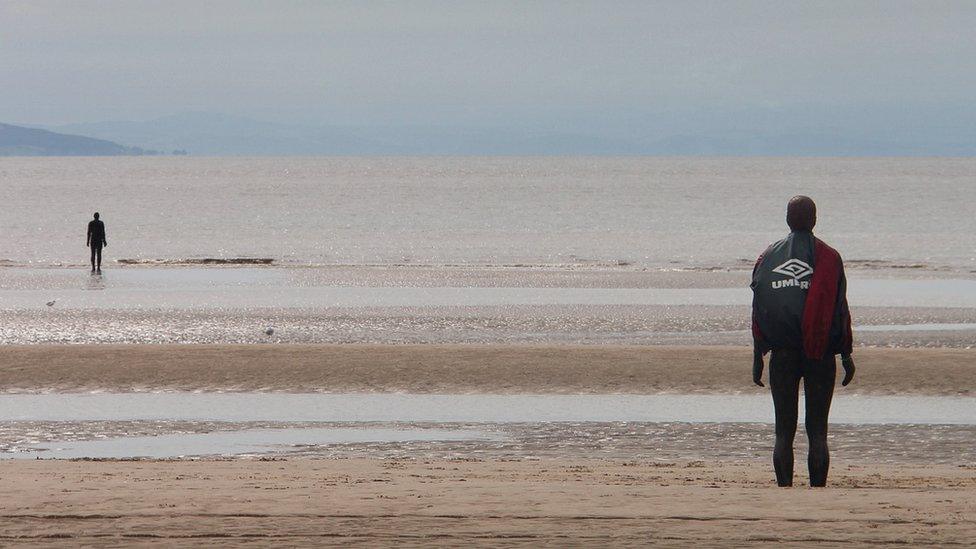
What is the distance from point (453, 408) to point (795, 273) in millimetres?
8884

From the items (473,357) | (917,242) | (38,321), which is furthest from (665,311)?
(917,242)

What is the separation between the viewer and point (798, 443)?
13.9 meters

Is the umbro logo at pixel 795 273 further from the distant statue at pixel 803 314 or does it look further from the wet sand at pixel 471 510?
the wet sand at pixel 471 510

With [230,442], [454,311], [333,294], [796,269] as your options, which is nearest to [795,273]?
[796,269]

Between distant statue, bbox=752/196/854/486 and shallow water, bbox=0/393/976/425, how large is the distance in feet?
22.4

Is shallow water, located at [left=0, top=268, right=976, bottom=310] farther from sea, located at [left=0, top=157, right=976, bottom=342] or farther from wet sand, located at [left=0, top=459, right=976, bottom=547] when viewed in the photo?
wet sand, located at [left=0, top=459, right=976, bottom=547]

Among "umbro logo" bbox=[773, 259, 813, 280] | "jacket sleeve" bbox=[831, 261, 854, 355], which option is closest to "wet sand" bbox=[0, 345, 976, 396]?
"jacket sleeve" bbox=[831, 261, 854, 355]

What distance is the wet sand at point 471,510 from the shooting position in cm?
742

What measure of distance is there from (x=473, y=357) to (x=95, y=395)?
5.76 metres

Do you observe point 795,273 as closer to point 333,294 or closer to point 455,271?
point 333,294

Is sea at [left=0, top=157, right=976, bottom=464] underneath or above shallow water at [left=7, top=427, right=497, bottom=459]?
above

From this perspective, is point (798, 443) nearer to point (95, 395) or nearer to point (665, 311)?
point (95, 395)

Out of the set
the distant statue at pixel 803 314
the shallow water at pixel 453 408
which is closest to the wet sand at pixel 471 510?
the distant statue at pixel 803 314

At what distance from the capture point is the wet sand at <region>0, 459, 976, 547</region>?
7.42 meters
